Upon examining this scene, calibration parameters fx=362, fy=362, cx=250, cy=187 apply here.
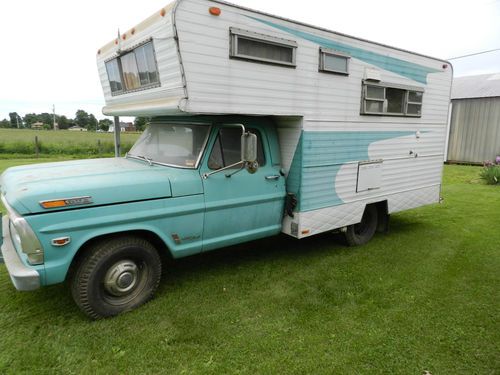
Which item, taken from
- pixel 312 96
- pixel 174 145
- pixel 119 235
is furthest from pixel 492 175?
pixel 119 235

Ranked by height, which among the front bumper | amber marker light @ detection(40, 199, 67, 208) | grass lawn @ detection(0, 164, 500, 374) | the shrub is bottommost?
grass lawn @ detection(0, 164, 500, 374)

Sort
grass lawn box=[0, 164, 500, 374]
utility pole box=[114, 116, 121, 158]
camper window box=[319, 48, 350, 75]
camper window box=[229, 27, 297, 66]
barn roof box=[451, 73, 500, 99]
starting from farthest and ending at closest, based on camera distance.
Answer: barn roof box=[451, 73, 500, 99] → utility pole box=[114, 116, 121, 158] → camper window box=[319, 48, 350, 75] → camper window box=[229, 27, 297, 66] → grass lawn box=[0, 164, 500, 374]

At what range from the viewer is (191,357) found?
3111 mm

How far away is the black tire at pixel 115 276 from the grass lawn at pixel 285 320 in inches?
5.3

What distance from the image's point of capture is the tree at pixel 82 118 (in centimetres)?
5346

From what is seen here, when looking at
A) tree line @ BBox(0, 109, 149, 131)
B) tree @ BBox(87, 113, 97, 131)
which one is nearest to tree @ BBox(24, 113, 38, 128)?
tree line @ BBox(0, 109, 149, 131)

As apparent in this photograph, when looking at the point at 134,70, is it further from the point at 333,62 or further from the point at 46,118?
the point at 46,118

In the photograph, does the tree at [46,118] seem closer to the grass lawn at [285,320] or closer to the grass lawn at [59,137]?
the grass lawn at [59,137]

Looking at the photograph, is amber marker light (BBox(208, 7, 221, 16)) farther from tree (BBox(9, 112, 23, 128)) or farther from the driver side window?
tree (BBox(9, 112, 23, 128))

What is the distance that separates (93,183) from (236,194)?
159 cm

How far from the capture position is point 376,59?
5398mm

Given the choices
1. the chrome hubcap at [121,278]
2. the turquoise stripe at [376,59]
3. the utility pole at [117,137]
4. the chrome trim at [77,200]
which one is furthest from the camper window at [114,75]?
the chrome hubcap at [121,278]

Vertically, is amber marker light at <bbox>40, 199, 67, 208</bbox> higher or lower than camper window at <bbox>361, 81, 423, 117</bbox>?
lower

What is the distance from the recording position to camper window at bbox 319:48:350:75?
15.5ft
